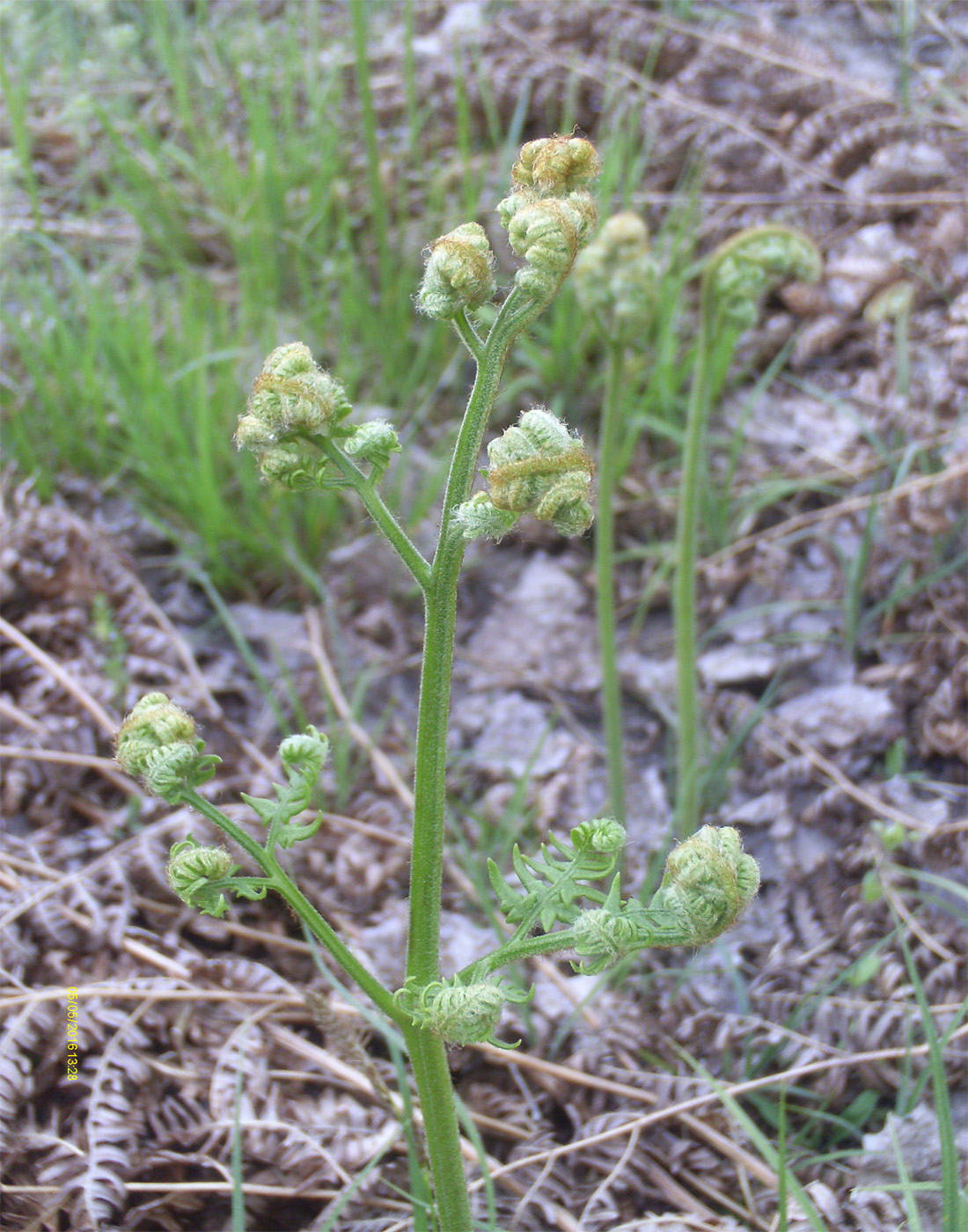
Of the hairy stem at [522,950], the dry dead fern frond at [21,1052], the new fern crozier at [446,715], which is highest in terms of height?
the new fern crozier at [446,715]

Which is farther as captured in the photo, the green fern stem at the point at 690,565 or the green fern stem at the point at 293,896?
the green fern stem at the point at 690,565

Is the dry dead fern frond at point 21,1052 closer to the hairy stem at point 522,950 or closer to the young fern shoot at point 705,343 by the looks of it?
the hairy stem at point 522,950

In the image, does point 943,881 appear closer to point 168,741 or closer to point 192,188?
point 168,741

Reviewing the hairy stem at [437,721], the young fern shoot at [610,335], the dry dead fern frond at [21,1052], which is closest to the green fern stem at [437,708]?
the hairy stem at [437,721]

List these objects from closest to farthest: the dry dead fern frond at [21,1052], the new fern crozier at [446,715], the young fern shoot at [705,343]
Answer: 1. the new fern crozier at [446,715]
2. the dry dead fern frond at [21,1052]
3. the young fern shoot at [705,343]

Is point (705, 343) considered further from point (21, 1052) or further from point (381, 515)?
point (21, 1052)

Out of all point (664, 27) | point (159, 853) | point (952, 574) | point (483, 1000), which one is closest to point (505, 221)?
point (483, 1000)

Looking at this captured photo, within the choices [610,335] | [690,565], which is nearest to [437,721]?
[690,565]
